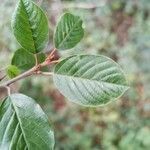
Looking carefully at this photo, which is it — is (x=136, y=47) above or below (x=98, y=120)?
above

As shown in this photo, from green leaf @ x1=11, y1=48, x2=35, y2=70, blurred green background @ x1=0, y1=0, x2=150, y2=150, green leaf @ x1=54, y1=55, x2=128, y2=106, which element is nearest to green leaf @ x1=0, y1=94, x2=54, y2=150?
green leaf @ x1=54, y1=55, x2=128, y2=106

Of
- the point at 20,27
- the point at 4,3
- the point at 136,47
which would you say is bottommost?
the point at 136,47

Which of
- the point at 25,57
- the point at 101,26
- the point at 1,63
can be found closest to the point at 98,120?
the point at 101,26

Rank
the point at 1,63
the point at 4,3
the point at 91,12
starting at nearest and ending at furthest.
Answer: the point at 4,3 → the point at 1,63 → the point at 91,12

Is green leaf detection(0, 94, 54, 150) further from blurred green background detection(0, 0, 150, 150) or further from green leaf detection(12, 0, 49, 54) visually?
blurred green background detection(0, 0, 150, 150)

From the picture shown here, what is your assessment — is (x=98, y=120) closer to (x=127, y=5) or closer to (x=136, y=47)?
(x=136, y=47)
